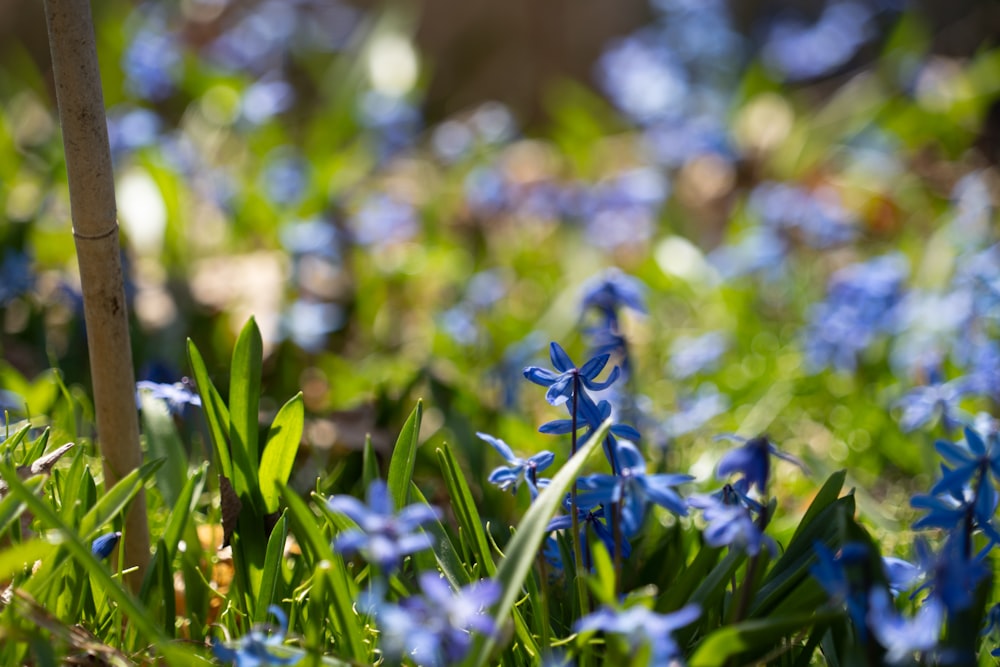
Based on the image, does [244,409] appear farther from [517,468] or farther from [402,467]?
[517,468]

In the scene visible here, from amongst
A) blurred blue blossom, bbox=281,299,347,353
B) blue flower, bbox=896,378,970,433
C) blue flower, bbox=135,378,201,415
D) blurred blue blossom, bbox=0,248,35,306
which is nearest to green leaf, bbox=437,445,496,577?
blue flower, bbox=135,378,201,415

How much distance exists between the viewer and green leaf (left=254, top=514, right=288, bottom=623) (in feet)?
4.38

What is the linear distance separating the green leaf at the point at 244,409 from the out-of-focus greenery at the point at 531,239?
111mm

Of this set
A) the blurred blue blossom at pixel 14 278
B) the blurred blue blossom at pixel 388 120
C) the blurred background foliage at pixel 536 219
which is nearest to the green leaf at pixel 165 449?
the blurred background foliage at pixel 536 219

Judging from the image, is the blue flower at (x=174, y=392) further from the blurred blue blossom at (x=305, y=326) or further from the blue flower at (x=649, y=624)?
the blurred blue blossom at (x=305, y=326)

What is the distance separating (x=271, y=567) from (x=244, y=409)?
0.27 metres

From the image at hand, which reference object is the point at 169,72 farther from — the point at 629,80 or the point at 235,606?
the point at 235,606

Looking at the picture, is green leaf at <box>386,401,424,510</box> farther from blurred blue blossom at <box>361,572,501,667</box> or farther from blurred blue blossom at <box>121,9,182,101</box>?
blurred blue blossom at <box>121,9,182,101</box>

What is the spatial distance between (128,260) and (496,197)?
1.39m

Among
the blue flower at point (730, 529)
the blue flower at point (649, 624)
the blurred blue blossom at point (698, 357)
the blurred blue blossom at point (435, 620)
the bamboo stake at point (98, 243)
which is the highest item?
the bamboo stake at point (98, 243)

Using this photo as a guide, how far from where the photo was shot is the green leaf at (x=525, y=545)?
108 centimetres

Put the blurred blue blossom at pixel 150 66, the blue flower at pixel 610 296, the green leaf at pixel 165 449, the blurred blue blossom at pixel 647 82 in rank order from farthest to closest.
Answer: the blurred blue blossom at pixel 647 82 < the blurred blue blossom at pixel 150 66 < the blue flower at pixel 610 296 < the green leaf at pixel 165 449

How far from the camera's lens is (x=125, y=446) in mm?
1474

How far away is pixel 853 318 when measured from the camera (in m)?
2.73
